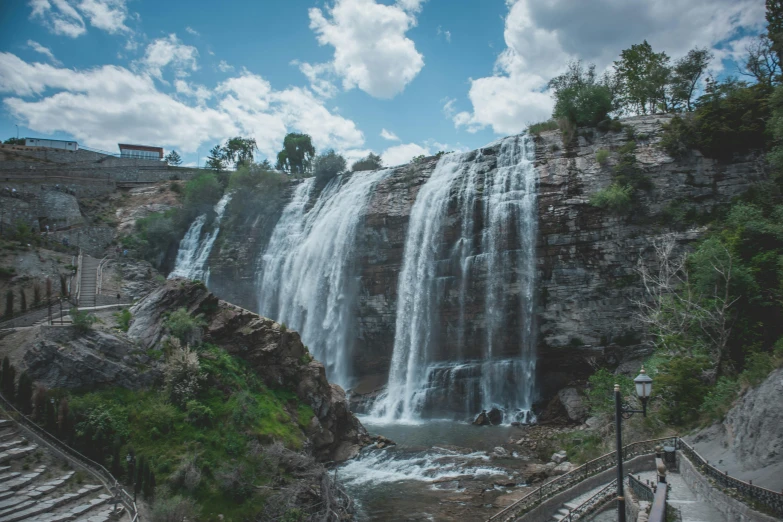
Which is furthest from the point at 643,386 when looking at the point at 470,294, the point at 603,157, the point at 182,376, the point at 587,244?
the point at 603,157

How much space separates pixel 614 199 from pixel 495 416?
15.7m

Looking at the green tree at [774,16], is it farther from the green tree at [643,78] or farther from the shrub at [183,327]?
the shrub at [183,327]

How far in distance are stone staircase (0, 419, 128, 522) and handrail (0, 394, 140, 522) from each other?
184mm

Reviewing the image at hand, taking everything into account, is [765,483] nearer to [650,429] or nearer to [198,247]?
[650,429]

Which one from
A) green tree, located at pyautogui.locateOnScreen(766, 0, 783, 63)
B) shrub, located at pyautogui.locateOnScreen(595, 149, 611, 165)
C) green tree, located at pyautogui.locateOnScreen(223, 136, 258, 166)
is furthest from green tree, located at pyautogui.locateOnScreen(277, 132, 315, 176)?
green tree, located at pyautogui.locateOnScreen(766, 0, 783, 63)

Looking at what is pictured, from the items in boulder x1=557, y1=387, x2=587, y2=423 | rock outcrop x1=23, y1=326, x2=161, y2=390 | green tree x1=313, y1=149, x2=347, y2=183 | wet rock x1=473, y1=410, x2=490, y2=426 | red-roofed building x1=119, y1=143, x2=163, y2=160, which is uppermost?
red-roofed building x1=119, y1=143, x2=163, y2=160

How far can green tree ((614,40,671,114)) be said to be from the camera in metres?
42.7

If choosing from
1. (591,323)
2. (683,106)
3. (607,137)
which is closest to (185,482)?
(591,323)

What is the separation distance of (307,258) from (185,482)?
29.8 metres

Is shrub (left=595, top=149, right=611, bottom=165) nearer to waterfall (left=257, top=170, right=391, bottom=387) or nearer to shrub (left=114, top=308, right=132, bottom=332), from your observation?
waterfall (left=257, top=170, right=391, bottom=387)

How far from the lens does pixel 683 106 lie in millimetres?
42469

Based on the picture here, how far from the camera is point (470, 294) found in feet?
112

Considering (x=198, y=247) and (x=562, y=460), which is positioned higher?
(x=198, y=247)

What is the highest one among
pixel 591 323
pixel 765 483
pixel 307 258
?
pixel 307 258
